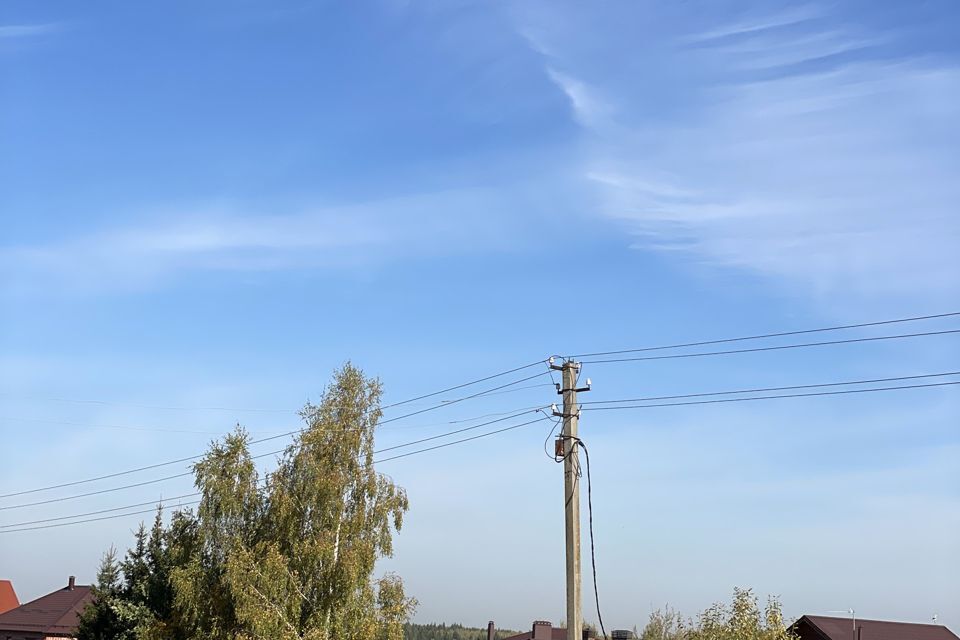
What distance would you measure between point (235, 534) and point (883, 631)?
37.6m

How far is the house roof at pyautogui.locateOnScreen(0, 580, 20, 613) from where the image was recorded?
9975 cm

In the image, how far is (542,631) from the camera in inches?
2940

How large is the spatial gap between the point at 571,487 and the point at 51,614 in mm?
59601

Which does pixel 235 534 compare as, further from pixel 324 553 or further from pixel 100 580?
pixel 100 580

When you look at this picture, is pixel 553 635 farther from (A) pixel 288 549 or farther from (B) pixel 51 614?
(A) pixel 288 549

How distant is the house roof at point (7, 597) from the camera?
99.8 m

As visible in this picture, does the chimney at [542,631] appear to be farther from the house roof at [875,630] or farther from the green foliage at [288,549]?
the green foliage at [288,549]

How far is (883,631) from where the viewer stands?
5616 cm

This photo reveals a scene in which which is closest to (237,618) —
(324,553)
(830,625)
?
(324,553)

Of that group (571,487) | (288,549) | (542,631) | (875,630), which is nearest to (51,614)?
(542,631)

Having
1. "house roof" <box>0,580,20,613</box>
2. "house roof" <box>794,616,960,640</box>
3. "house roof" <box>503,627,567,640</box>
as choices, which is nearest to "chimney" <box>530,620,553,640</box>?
"house roof" <box>503,627,567,640</box>

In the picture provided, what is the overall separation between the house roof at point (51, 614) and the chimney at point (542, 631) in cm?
3128

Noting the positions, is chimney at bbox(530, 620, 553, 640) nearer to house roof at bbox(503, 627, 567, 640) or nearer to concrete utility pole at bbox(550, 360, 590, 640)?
house roof at bbox(503, 627, 567, 640)

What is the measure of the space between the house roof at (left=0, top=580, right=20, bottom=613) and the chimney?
183ft
